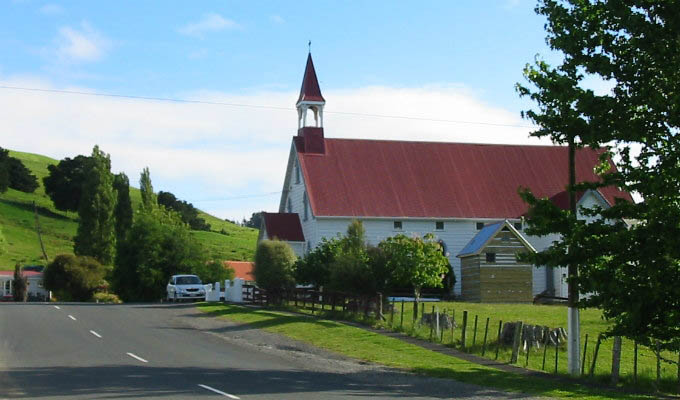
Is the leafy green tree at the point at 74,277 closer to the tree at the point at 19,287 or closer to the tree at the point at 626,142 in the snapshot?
the tree at the point at 19,287

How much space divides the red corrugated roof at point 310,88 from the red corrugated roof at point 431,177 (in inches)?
124

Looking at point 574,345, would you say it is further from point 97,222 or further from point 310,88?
point 97,222

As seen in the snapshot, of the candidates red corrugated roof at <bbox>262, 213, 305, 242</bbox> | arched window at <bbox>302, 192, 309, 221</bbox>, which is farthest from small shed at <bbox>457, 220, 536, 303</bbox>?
red corrugated roof at <bbox>262, 213, 305, 242</bbox>

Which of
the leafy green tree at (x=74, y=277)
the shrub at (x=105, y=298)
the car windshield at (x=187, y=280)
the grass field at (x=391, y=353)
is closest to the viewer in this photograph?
the grass field at (x=391, y=353)

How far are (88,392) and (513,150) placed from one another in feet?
172

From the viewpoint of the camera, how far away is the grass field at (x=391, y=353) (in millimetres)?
19062

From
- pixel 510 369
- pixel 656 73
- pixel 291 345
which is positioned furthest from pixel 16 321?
pixel 656 73

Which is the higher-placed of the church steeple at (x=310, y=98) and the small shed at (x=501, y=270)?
the church steeple at (x=310, y=98)

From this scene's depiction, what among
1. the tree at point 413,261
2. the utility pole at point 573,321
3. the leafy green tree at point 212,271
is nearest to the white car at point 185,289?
the leafy green tree at point 212,271

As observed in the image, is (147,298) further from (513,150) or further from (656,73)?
(656,73)

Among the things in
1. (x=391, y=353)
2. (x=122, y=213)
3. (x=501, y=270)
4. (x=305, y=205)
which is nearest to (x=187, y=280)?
(x=305, y=205)

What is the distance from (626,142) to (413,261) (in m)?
17.7

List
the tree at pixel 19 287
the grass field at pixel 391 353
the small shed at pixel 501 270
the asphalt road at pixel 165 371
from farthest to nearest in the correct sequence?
the tree at pixel 19 287 < the small shed at pixel 501 270 < the grass field at pixel 391 353 < the asphalt road at pixel 165 371

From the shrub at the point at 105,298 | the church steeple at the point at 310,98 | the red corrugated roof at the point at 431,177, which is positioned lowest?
the shrub at the point at 105,298
